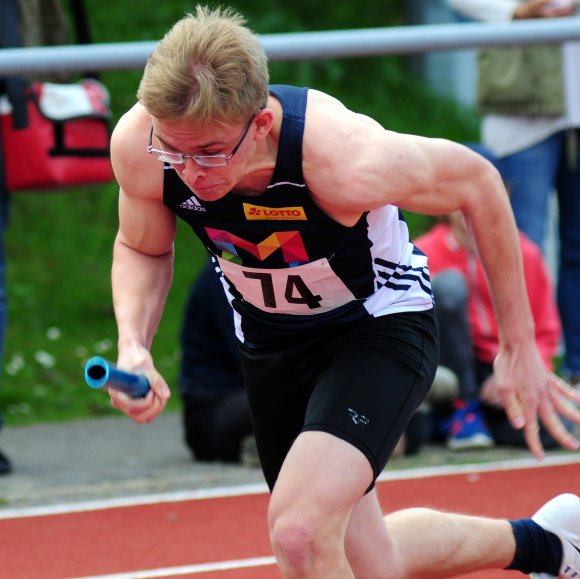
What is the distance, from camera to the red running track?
522cm

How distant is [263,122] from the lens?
359 cm

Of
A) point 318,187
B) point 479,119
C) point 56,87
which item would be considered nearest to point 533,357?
point 318,187

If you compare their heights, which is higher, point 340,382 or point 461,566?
point 340,382

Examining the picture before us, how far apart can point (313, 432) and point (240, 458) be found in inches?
123

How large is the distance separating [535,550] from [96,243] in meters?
6.45

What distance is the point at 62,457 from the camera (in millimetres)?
7047

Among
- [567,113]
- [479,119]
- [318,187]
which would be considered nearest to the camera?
[318,187]

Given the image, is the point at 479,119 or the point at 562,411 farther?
the point at 479,119

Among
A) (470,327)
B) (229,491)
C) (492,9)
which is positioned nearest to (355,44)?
(492,9)

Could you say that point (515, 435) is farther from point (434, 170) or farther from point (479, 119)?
point (479, 119)

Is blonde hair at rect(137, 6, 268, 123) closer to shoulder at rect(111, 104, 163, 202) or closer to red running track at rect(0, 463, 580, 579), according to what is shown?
shoulder at rect(111, 104, 163, 202)

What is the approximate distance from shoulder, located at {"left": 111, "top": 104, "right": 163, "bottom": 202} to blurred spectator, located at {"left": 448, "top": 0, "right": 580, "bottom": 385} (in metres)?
3.63

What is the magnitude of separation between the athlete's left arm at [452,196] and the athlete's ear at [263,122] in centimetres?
→ 12

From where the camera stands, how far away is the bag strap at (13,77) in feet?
20.9
